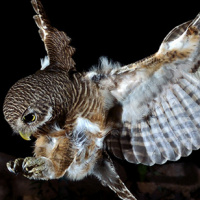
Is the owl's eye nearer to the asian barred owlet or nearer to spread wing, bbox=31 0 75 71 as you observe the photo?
the asian barred owlet

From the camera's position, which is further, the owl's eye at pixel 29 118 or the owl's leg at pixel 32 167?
the owl's leg at pixel 32 167

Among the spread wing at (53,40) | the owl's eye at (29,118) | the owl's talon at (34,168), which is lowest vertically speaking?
the owl's talon at (34,168)

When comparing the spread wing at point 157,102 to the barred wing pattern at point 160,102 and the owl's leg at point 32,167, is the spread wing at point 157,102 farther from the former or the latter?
the owl's leg at point 32,167

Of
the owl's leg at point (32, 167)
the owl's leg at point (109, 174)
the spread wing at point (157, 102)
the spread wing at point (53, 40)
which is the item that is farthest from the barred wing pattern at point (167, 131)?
the spread wing at point (53, 40)

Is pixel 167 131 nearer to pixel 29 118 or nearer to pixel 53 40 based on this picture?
pixel 29 118

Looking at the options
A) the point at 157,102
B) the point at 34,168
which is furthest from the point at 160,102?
the point at 34,168
